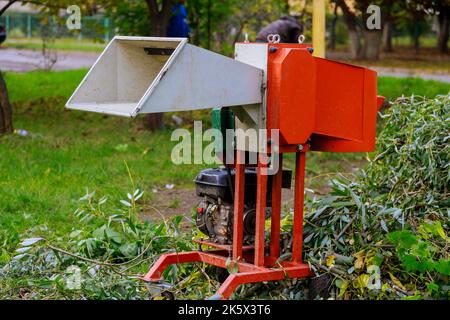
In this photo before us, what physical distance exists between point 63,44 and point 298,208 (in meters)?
32.2

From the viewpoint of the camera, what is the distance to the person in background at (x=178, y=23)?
45.4ft

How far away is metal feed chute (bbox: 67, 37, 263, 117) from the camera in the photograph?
4801 mm

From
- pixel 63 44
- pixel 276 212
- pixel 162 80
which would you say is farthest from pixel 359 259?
pixel 63 44

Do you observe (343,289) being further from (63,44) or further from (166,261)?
(63,44)

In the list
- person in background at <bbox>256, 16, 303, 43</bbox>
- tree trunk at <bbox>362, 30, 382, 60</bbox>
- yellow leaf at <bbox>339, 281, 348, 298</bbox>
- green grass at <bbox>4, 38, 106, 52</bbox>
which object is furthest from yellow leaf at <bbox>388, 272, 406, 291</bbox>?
green grass at <bbox>4, 38, 106, 52</bbox>

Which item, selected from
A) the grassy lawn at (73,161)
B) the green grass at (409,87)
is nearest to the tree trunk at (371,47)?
the green grass at (409,87)

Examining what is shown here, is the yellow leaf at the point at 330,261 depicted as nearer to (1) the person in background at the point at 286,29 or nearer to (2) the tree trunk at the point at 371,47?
(1) the person in background at the point at 286,29

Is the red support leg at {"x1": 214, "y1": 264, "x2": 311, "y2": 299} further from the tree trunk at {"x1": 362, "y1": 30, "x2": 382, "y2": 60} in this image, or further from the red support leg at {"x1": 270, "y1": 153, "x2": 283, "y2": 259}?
the tree trunk at {"x1": 362, "y1": 30, "x2": 382, "y2": 60}

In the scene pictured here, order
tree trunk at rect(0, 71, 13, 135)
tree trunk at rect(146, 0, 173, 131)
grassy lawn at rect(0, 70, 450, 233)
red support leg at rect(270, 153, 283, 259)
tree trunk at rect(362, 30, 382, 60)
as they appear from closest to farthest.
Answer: red support leg at rect(270, 153, 283, 259)
grassy lawn at rect(0, 70, 450, 233)
tree trunk at rect(0, 71, 13, 135)
tree trunk at rect(146, 0, 173, 131)
tree trunk at rect(362, 30, 382, 60)

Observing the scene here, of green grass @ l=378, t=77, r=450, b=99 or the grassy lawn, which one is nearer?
the grassy lawn

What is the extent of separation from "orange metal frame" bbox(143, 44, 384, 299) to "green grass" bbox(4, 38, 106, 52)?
24.3 metres

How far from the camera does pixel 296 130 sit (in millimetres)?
5293

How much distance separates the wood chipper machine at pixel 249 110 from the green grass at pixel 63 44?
23918mm

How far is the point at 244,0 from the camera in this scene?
1845 cm
